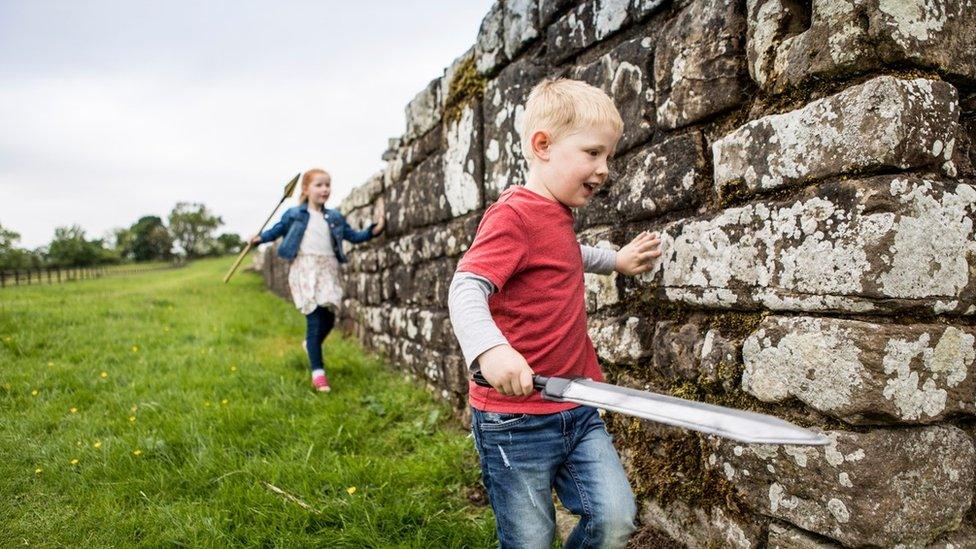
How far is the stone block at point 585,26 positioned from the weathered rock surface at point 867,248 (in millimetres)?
981

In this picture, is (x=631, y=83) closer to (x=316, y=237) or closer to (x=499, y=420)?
(x=499, y=420)

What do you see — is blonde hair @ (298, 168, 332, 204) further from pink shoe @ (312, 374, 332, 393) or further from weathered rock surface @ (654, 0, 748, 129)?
weathered rock surface @ (654, 0, 748, 129)

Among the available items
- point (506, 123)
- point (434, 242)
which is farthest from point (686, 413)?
point (434, 242)

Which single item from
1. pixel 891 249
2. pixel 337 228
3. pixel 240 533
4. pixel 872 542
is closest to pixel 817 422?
pixel 872 542

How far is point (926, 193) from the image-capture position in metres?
1.30

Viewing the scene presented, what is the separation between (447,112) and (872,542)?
10.6 feet

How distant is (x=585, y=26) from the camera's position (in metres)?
2.31

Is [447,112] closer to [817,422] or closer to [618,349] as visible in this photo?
[618,349]

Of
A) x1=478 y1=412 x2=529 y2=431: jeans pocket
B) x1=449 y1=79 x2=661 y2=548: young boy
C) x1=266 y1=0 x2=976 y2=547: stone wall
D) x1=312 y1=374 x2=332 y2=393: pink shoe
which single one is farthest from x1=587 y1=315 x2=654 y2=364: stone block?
x1=312 y1=374 x2=332 y2=393: pink shoe

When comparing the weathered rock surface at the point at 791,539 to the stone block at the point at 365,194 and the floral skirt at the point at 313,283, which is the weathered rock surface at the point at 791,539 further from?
the stone block at the point at 365,194

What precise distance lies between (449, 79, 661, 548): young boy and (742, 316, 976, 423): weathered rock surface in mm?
601

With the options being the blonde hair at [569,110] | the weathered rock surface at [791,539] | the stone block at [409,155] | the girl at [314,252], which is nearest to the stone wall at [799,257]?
the weathered rock surface at [791,539]

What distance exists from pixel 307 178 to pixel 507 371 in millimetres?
4026

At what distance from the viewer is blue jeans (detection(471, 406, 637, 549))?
5.35ft
